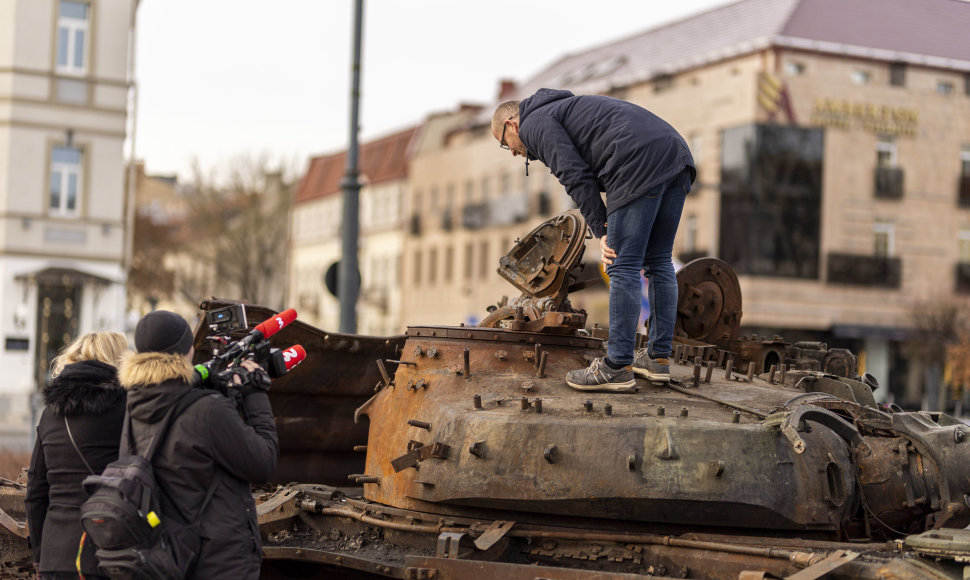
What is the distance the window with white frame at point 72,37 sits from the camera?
32.7 meters

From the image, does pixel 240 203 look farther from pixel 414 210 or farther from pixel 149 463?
pixel 149 463

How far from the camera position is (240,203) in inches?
2100

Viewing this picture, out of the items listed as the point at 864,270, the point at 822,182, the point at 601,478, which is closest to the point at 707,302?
the point at 601,478

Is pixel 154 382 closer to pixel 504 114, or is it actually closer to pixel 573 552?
pixel 573 552

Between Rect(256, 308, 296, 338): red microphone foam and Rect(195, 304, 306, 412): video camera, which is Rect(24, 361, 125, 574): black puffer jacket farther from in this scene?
Rect(256, 308, 296, 338): red microphone foam

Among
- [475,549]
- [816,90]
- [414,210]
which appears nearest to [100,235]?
[816,90]

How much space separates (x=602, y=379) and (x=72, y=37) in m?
28.9

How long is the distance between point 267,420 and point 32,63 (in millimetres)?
28991

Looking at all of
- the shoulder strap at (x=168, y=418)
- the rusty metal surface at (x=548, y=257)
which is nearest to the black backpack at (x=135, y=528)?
the shoulder strap at (x=168, y=418)

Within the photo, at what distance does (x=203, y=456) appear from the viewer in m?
5.29

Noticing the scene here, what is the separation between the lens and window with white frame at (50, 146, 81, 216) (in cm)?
3262

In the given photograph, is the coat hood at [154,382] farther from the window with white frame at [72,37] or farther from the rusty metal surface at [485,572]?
the window with white frame at [72,37]

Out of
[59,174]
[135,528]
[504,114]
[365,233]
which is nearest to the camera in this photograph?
[135,528]

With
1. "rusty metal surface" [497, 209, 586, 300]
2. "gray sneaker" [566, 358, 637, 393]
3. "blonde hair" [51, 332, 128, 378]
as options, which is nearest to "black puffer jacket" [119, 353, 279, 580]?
"blonde hair" [51, 332, 128, 378]
